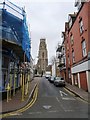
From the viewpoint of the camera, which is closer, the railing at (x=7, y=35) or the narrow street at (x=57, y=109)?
the narrow street at (x=57, y=109)

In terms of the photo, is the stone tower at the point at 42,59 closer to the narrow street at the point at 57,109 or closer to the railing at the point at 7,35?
the railing at the point at 7,35

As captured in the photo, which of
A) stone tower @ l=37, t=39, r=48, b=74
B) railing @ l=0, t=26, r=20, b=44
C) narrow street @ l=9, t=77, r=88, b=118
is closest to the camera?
narrow street @ l=9, t=77, r=88, b=118

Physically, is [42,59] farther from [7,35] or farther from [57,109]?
[57,109]

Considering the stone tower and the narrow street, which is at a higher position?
the stone tower

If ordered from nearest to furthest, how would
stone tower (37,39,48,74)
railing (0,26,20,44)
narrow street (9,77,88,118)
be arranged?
1. narrow street (9,77,88,118)
2. railing (0,26,20,44)
3. stone tower (37,39,48,74)

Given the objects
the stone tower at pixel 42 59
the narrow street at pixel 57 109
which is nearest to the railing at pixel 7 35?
the narrow street at pixel 57 109

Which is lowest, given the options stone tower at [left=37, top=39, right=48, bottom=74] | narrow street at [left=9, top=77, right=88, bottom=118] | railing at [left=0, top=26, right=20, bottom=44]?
narrow street at [left=9, top=77, right=88, bottom=118]

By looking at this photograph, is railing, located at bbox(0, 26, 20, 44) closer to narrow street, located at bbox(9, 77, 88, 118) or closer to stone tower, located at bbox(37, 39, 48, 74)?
narrow street, located at bbox(9, 77, 88, 118)

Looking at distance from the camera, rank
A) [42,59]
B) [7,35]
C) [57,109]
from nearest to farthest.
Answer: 1. [57,109]
2. [7,35]
3. [42,59]

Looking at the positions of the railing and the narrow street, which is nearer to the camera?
the narrow street

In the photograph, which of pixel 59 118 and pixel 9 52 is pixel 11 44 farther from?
pixel 59 118

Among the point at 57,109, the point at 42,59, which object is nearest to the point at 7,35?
the point at 57,109

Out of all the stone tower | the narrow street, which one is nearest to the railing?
the narrow street

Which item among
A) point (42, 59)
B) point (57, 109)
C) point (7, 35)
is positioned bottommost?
point (57, 109)
